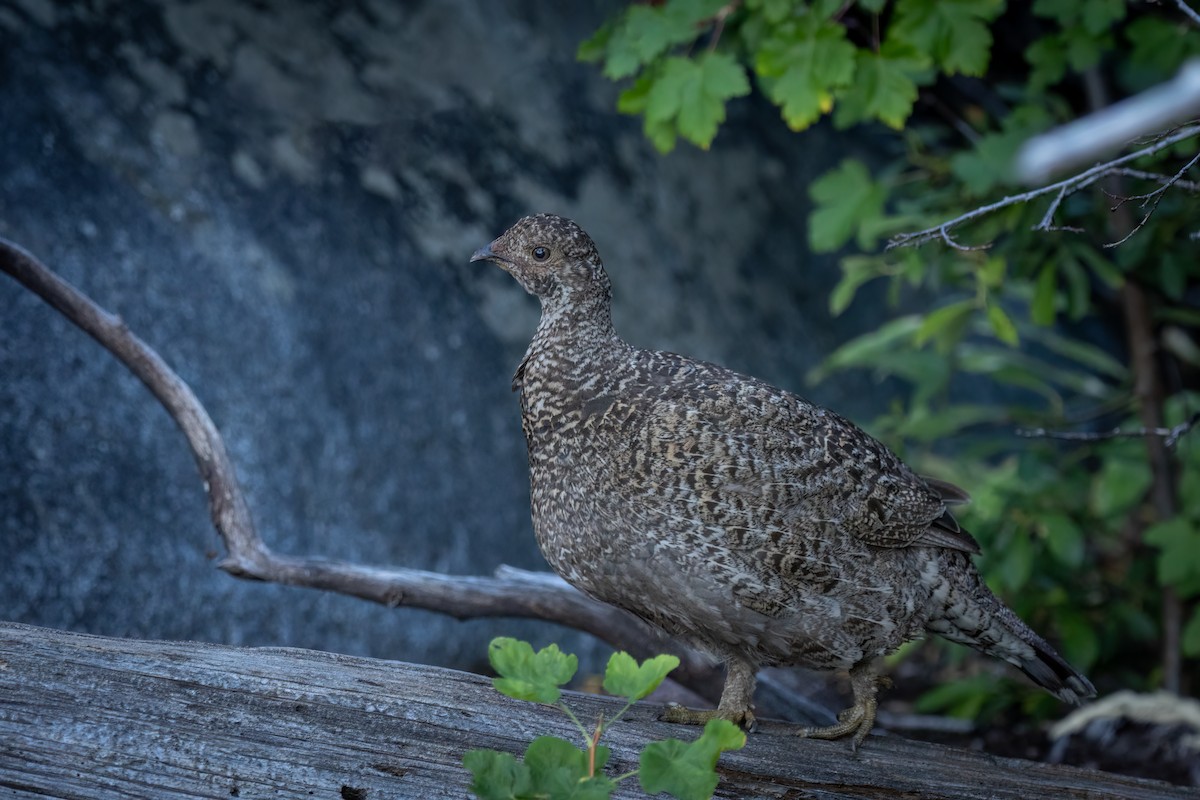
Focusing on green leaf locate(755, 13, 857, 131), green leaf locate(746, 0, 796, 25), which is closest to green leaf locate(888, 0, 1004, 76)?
green leaf locate(755, 13, 857, 131)

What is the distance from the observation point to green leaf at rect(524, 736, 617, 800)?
2.08 metres

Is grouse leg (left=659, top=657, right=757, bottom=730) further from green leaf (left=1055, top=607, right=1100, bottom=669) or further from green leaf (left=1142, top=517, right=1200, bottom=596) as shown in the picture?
green leaf (left=1055, top=607, right=1100, bottom=669)

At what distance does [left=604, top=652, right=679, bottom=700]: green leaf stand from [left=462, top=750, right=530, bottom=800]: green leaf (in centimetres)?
23

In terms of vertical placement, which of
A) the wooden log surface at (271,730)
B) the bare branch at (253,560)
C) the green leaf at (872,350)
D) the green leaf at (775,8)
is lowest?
the wooden log surface at (271,730)

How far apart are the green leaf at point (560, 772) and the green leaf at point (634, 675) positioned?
0.41ft

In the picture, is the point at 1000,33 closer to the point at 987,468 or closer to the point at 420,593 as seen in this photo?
the point at 987,468

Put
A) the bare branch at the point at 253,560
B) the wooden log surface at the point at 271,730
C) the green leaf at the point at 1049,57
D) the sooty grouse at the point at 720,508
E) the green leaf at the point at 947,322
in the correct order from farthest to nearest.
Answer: the green leaf at the point at 947,322, the green leaf at the point at 1049,57, the bare branch at the point at 253,560, the sooty grouse at the point at 720,508, the wooden log surface at the point at 271,730

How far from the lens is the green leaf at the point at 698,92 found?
3.99 metres

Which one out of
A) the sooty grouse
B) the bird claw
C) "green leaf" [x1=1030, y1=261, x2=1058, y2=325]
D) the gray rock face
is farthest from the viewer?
"green leaf" [x1=1030, y1=261, x2=1058, y2=325]

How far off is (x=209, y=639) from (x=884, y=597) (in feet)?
8.57

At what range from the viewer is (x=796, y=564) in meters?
3.12

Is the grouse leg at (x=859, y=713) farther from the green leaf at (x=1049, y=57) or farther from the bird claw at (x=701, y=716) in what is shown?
the green leaf at (x=1049, y=57)

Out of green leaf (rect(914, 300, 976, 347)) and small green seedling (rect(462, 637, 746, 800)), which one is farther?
green leaf (rect(914, 300, 976, 347))

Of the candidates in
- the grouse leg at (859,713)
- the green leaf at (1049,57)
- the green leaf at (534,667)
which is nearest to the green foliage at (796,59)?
the green leaf at (1049,57)
